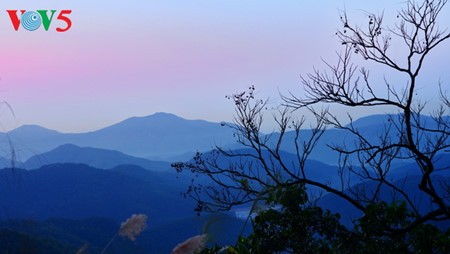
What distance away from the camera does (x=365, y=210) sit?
20.0 feet

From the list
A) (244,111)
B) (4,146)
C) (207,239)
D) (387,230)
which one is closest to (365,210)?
(387,230)

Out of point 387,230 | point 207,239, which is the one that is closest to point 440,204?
point 387,230

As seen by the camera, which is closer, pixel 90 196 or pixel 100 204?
pixel 100 204

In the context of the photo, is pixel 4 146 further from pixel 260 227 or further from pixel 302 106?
pixel 302 106

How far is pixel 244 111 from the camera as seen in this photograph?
9.34m

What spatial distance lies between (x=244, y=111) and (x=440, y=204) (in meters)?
4.21

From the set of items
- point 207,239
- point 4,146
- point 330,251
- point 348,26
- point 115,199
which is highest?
point 115,199

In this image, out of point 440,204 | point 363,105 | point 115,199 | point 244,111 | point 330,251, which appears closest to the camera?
point 330,251

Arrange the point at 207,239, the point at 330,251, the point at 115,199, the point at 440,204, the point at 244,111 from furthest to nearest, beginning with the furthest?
the point at 115,199, the point at 244,111, the point at 440,204, the point at 330,251, the point at 207,239

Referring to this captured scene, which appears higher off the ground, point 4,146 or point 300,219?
point 4,146

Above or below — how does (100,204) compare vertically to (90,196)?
below

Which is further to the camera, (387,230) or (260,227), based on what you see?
(260,227)

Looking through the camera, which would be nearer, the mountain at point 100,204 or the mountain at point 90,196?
the mountain at point 100,204

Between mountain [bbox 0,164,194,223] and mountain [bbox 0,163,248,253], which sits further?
mountain [bbox 0,164,194,223]
